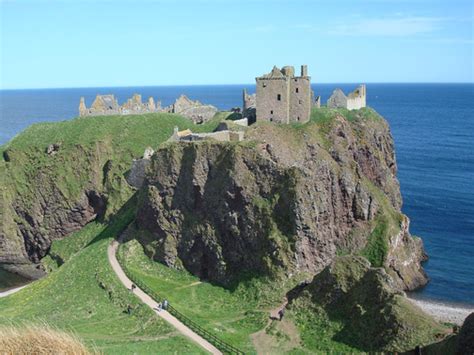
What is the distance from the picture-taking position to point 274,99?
245 ft

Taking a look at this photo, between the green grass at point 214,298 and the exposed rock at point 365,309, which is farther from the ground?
the exposed rock at point 365,309

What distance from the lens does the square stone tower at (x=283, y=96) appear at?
74.4 metres

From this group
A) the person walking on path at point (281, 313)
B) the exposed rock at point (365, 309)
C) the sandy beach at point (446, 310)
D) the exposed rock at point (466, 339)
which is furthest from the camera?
the sandy beach at point (446, 310)

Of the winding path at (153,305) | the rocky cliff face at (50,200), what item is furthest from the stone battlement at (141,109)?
the winding path at (153,305)

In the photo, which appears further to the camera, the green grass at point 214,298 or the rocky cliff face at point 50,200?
the rocky cliff face at point 50,200

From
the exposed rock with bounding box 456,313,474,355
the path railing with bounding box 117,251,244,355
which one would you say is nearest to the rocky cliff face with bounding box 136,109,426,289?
the path railing with bounding box 117,251,244,355

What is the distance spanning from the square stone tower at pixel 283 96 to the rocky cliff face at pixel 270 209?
7.66 feet

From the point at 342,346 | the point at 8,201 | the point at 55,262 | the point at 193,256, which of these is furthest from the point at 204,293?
the point at 8,201

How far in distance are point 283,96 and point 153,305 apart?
105 ft

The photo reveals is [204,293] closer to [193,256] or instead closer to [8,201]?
[193,256]

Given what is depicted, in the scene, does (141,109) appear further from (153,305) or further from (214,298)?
(153,305)

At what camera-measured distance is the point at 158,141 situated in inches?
3723

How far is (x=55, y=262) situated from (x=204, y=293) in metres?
32.2

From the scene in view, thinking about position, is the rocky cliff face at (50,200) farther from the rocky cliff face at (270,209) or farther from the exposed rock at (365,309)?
the exposed rock at (365,309)
